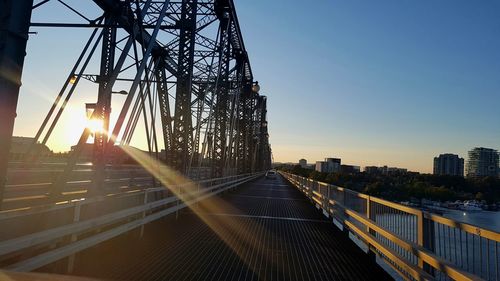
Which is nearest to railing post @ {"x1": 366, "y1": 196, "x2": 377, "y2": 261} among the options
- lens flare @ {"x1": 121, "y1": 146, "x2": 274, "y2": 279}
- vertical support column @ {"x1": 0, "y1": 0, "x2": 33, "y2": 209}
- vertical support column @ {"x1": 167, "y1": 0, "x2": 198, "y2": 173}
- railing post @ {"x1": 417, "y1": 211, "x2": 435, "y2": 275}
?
lens flare @ {"x1": 121, "y1": 146, "x2": 274, "y2": 279}

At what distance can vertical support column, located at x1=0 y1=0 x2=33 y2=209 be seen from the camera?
6.60 m

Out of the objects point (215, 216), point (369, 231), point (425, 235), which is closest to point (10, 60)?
point (425, 235)

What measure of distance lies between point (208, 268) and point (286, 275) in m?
1.29

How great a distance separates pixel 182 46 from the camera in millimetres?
17531

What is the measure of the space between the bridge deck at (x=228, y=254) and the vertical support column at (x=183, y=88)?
206 inches

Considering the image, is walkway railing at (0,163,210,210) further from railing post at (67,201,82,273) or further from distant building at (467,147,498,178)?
distant building at (467,147,498,178)

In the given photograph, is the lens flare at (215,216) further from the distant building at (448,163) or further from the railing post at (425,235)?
the distant building at (448,163)

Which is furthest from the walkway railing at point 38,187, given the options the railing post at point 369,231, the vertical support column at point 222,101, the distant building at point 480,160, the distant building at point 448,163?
the distant building at point 448,163

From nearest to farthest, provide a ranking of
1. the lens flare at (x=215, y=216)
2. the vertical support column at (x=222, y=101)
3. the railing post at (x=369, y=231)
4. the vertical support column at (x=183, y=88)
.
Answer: the railing post at (x=369, y=231) < the lens flare at (x=215, y=216) < the vertical support column at (x=183, y=88) < the vertical support column at (x=222, y=101)

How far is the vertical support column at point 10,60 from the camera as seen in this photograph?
660cm

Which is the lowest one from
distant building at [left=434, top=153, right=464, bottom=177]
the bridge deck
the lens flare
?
the bridge deck

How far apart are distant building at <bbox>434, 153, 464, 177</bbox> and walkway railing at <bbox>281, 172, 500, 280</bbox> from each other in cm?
5531

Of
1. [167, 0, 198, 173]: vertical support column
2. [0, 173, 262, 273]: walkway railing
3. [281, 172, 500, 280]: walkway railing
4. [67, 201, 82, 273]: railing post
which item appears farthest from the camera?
[167, 0, 198, 173]: vertical support column

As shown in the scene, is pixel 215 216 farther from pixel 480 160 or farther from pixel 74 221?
pixel 480 160
